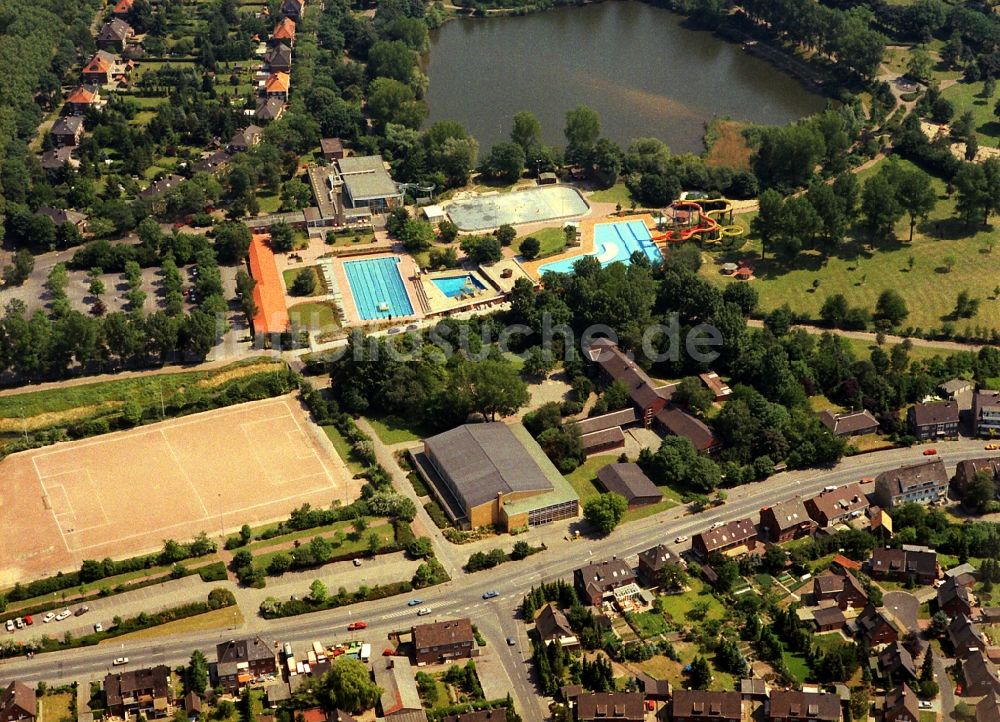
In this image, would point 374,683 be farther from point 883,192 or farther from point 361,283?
point 883,192

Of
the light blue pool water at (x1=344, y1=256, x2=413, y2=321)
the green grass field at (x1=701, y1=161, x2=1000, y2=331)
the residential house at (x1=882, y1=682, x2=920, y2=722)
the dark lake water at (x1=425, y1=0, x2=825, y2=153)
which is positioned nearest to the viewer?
the residential house at (x1=882, y1=682, x2=920, y2=722)

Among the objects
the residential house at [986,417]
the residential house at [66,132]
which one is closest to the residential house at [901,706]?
the residential house at [986,417]

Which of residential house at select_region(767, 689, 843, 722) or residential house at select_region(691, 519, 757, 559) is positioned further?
residential house at select_region(691, 519, 757, 559)

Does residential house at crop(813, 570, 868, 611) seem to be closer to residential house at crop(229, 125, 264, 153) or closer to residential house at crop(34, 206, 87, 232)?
residential house at crop(34, 206, 87, 232)

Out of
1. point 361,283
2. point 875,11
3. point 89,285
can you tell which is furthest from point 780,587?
point 875,11

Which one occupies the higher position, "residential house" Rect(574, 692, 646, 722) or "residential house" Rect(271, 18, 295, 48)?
"residential house" Rect(271, 18, 295, 48)

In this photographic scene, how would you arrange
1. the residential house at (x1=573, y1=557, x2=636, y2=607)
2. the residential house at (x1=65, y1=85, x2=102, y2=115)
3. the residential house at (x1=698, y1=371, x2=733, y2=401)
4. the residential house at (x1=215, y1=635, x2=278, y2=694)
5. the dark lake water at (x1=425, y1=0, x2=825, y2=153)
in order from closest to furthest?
the residential house at (x1=215, y1=635, x2=278, y2=694), the residential house at (x1=573, y1=557, x2=636, y2=607), the residential house at (x1=698, y1=371, x2=733, y2=401), the residential house at (x1=65, y1=85, x2=102, y2=115), the dark lake water at (x1=425, y1=0, x2=825, y2=153)

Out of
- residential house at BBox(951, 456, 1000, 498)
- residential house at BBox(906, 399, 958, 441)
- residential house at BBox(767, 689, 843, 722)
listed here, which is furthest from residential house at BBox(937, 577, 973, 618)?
residential house at BBox(906, 399, 958, 441)
